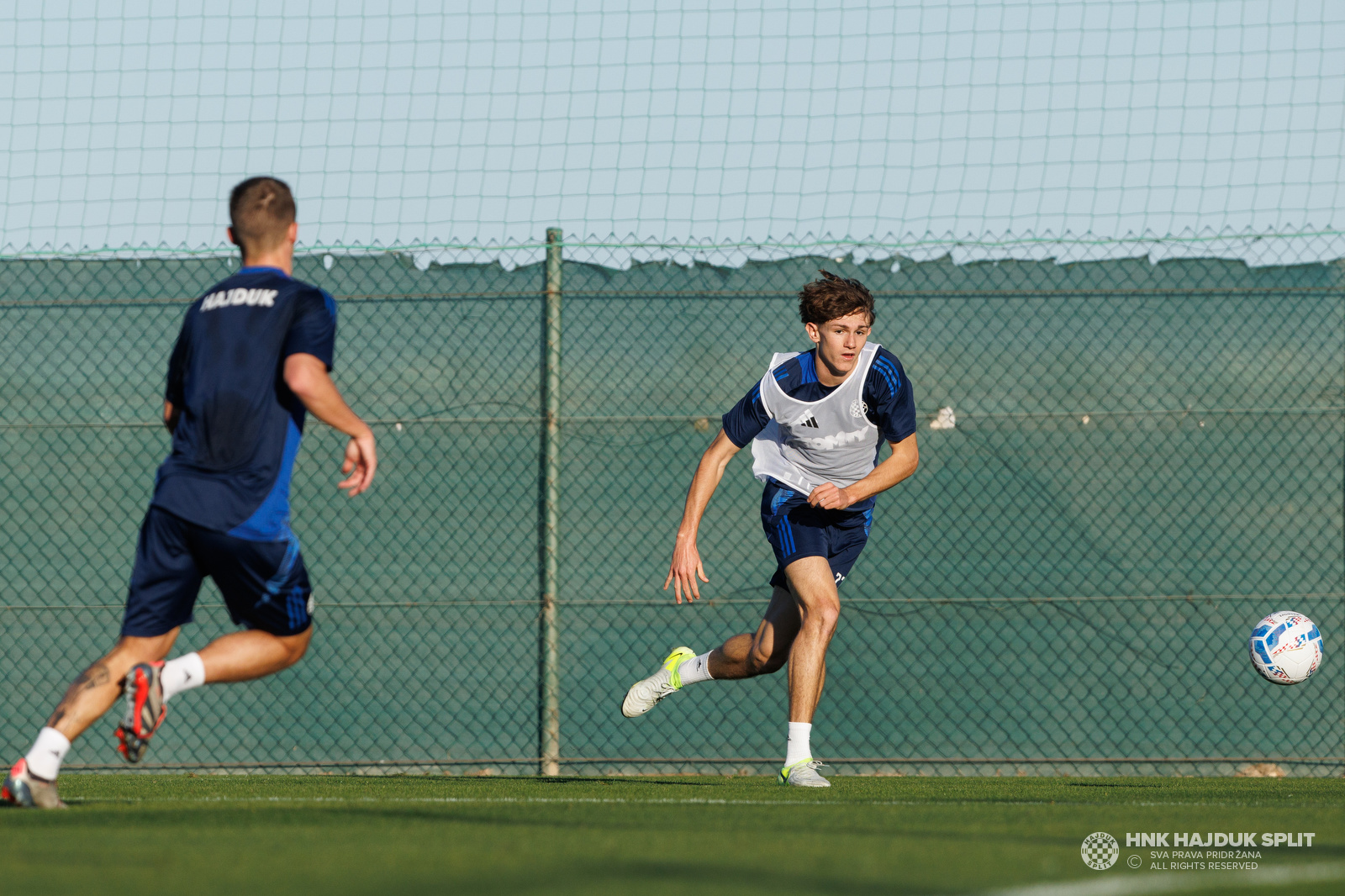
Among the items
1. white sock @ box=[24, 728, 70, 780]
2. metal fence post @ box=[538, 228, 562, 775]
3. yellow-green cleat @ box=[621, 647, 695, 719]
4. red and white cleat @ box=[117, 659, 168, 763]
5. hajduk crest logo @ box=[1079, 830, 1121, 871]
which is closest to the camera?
hajduk crest logo @ box=[1079, 830, 1121, 871]

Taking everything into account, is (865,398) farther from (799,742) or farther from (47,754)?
(47,754)

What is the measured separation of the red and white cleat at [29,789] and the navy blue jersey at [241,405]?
0.85 metres

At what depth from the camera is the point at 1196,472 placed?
25.9 feet

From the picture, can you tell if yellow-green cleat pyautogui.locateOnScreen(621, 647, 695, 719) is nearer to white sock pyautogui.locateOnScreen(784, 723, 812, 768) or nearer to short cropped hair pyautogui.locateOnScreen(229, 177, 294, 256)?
white sock pyautogui.locateOnScreen(784, 723, 812, 768)

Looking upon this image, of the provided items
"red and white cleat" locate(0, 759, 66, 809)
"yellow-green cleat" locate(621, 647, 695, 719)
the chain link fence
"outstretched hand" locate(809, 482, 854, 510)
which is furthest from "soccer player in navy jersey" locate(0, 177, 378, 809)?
the chain link fence

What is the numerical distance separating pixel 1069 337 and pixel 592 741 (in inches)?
137

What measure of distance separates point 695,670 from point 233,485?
8.99 ft

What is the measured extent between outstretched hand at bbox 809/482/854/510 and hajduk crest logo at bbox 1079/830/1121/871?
217 centimetres

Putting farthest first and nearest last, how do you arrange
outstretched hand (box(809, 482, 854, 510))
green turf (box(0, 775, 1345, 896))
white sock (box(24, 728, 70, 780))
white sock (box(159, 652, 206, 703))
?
outstretched hand (box(809, 482, 854, 510))
white sock (box(159, 652, 206, 703))
white sock (box(24, 728, 70, 780))
green turf (box(0, 775, 1345, 896))

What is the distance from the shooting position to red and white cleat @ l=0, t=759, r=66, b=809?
412 centimetres

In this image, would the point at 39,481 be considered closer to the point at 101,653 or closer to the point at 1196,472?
the point at 101,653

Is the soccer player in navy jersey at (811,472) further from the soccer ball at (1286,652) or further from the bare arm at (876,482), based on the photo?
the soccer ball at (1286,652)

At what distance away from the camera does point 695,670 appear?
253 inches

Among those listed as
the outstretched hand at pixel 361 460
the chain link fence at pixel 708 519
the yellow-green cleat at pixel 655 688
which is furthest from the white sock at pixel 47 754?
the chain link fence at pixel 708 519
